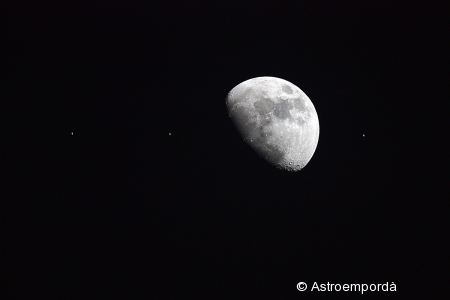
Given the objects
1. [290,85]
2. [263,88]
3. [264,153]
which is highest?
[290,85]

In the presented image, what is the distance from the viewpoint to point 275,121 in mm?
4984

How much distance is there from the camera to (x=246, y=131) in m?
5.07

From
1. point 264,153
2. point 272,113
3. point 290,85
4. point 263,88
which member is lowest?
point 264,153

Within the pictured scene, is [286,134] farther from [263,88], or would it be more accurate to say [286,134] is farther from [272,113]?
[263,88]

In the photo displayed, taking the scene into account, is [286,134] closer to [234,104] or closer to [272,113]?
[272,113]

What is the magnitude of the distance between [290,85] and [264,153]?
120 centimetres

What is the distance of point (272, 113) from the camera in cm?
501

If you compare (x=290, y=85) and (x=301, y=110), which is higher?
(x=290, y=85)

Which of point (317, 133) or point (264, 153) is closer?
point (264, 153)

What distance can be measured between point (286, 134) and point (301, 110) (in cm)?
49

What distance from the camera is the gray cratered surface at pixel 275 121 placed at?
5.01 metres

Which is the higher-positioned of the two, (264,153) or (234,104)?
(234,104)

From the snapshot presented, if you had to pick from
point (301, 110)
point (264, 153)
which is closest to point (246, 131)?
point (264, 153)

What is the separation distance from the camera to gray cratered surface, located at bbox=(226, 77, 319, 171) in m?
5.01
